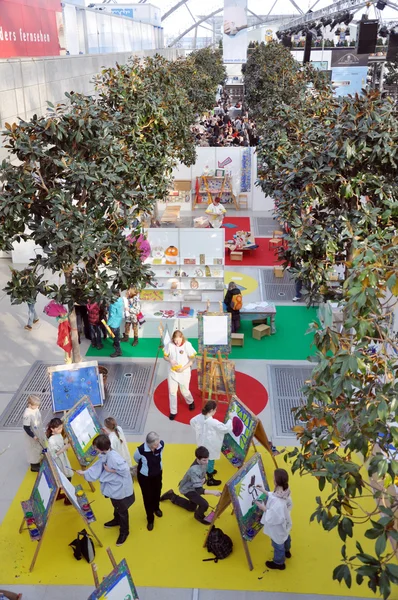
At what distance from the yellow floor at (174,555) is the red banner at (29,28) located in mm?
11225

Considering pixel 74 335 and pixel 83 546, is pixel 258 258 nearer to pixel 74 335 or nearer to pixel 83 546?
pixel 74 335

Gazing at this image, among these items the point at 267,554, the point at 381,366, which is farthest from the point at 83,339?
the point at 381,366

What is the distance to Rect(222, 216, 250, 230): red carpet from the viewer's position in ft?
61.6

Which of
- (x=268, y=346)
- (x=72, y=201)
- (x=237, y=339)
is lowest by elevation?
(x=268, y=346)

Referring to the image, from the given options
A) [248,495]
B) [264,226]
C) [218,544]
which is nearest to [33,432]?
[218,544]

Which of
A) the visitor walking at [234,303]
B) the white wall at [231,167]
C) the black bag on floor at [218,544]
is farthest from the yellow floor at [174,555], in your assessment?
the white wall at [231,167]

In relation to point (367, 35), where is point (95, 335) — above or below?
below

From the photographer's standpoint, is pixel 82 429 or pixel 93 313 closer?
pixel 82 429

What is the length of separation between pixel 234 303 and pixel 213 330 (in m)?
1.52

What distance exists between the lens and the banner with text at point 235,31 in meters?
35.3

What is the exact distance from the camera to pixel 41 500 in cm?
679

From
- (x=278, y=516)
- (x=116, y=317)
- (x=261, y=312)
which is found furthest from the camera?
(x=261, y=312)

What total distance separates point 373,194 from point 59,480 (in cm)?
529

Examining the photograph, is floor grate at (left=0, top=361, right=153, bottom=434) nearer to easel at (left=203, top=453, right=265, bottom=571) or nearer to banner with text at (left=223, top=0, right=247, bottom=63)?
easel at (left=203, top=453, right=265, bottom=571)
